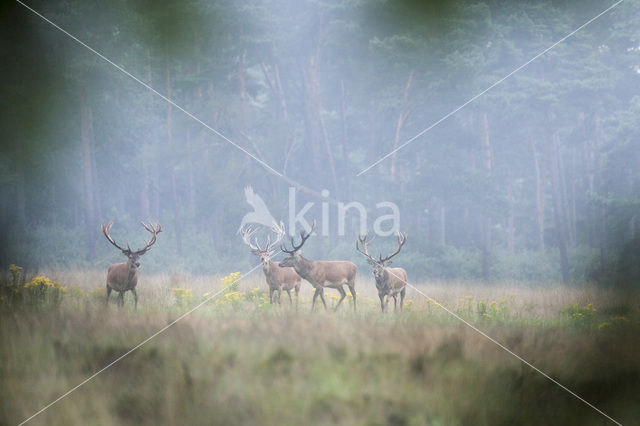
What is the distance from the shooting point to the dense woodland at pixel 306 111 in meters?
21.4

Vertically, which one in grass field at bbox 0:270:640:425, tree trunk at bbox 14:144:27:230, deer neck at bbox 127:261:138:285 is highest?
tree trunk at bbox 14:144:27:230

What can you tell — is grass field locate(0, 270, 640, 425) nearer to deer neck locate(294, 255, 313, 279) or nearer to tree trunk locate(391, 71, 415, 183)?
deer neck locate(294, 255, 313, 279)

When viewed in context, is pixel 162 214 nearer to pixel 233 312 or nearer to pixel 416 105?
pixel 416 105

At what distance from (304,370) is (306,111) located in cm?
2518

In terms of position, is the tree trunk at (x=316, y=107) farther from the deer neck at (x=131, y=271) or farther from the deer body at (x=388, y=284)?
the deer neck at (x=131, y=271)

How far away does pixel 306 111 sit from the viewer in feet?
100

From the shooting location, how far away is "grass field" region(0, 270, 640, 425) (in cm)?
555

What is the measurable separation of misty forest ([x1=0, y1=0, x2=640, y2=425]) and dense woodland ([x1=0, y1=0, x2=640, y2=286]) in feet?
0.40

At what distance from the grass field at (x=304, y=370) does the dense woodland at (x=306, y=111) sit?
12542mm

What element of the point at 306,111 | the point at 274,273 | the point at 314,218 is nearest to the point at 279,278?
the point at 274,273

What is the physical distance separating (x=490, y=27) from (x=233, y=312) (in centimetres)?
1793

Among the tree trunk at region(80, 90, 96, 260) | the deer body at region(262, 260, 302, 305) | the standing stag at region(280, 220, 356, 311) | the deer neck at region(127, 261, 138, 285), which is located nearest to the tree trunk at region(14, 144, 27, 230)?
the tree trunk at region(80, 90, 96, 260)

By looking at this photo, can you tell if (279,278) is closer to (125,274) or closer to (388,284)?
(388,284)

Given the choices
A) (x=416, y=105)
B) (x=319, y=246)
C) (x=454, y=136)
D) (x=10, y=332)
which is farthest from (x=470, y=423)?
(x=454, y=136)
